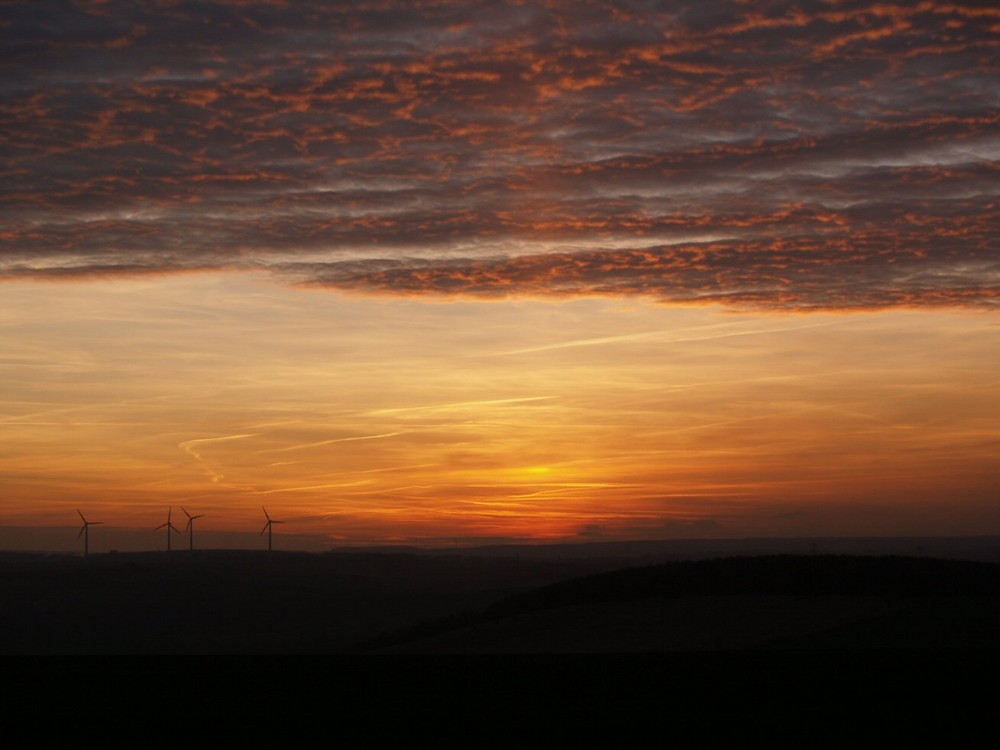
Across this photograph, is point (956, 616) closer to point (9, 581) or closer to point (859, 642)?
point (859, 642)

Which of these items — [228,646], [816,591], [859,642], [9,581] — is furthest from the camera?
[9,581]

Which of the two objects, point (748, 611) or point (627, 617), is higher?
point (748, 611)

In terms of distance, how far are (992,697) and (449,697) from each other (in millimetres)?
11016

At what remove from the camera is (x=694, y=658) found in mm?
30703

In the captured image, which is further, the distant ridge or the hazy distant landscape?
the hazy distant landscape

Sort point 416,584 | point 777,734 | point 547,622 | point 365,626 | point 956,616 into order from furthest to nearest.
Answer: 1. point 416,584
2. point 365,626
3. point 547,622
4. point 956,616
5. point 777,734

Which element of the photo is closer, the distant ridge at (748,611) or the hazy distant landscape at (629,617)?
the distant ridge at (748,611)

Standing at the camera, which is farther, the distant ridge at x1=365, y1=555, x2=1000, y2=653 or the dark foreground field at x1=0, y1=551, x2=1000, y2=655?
the dark foreground field at x1=0, y1=551, x2=1000, y2=655

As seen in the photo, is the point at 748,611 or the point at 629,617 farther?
the point at 629,617

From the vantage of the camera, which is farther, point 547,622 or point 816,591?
point 816,591

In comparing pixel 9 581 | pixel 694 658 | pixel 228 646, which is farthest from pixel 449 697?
pixel 9 581

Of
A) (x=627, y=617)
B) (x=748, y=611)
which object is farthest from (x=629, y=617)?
(x=748, y=611)

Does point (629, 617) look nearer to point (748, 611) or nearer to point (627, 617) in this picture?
point (627, 617)

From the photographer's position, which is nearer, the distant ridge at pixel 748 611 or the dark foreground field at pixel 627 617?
the distant ridge at pixel 748 611
